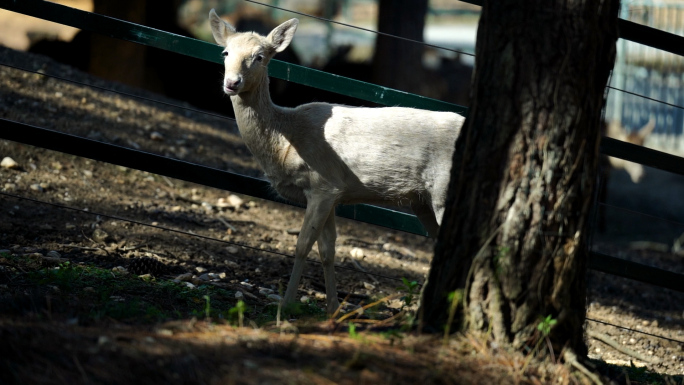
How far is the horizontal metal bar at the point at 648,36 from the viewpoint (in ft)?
17.0

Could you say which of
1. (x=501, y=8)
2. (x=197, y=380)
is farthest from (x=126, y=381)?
(x=501, y=8)

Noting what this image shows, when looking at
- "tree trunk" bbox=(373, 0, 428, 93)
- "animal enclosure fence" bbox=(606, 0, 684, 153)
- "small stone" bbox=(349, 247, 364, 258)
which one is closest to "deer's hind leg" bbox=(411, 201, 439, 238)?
"small stone" bbox=(349, 247, 364, 258)

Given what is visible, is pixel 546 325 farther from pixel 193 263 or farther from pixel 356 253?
pixel 356 253

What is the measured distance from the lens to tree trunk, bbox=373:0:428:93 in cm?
1275

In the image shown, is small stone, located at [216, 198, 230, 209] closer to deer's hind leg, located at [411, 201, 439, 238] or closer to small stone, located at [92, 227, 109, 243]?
small stone, located at [92, 227, 109, 243]

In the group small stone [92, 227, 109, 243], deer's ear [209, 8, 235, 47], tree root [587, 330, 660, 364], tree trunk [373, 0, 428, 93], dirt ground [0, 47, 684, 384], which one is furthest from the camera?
tree trunk [373, 0, 428, 93]

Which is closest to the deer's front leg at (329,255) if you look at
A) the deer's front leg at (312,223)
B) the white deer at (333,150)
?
the white deer at (333,150)

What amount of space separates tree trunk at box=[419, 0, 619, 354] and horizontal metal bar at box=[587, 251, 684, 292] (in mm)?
1976

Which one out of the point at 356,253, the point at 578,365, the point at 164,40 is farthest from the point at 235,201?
the point at 578,365

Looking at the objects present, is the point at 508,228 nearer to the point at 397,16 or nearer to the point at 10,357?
the point at 10,357

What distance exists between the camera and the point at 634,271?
5.48 metres

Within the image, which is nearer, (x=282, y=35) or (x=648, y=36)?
(x=648, y=36)

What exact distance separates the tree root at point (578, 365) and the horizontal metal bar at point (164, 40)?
2394 mm

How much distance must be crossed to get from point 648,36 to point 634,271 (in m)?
1.75
